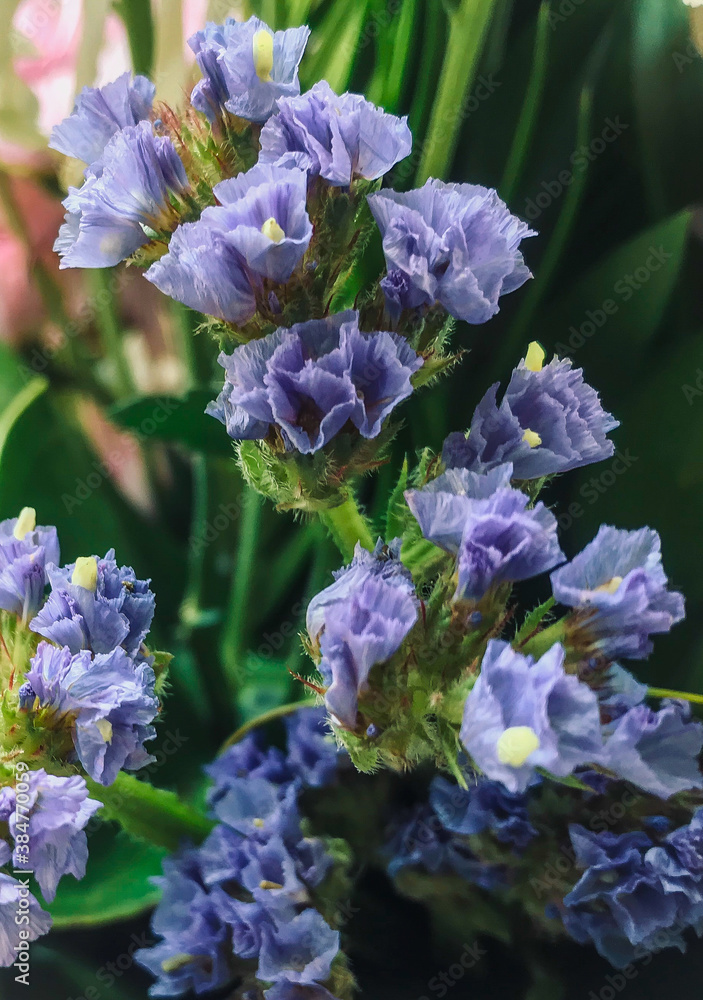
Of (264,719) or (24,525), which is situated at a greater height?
(24,525)

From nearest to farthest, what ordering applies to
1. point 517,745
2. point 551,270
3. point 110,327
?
point 517,745 → point 551,270 → point 110,327

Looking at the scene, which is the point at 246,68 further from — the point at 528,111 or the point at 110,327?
the point at 110,327

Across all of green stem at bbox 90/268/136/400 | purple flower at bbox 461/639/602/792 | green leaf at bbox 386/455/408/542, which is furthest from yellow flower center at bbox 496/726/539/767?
green stem at bbox 90/268/136/400

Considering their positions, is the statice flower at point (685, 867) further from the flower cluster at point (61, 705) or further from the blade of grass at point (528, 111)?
the blade of grass at point (528, 111)

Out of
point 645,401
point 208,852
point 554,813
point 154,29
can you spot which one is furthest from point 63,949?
point 154,29

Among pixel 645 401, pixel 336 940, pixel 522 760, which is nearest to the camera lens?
pixel 522 760

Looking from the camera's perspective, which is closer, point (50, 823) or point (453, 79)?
point (50, 823)

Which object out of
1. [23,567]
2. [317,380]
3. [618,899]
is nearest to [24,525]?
[23,567]

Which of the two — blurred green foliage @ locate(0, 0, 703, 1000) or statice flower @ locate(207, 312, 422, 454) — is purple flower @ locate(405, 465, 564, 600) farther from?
blurred green foliage @ locate(0, 0, 703, 1000)

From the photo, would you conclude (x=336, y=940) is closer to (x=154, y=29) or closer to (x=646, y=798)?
(x=646, y=798)
